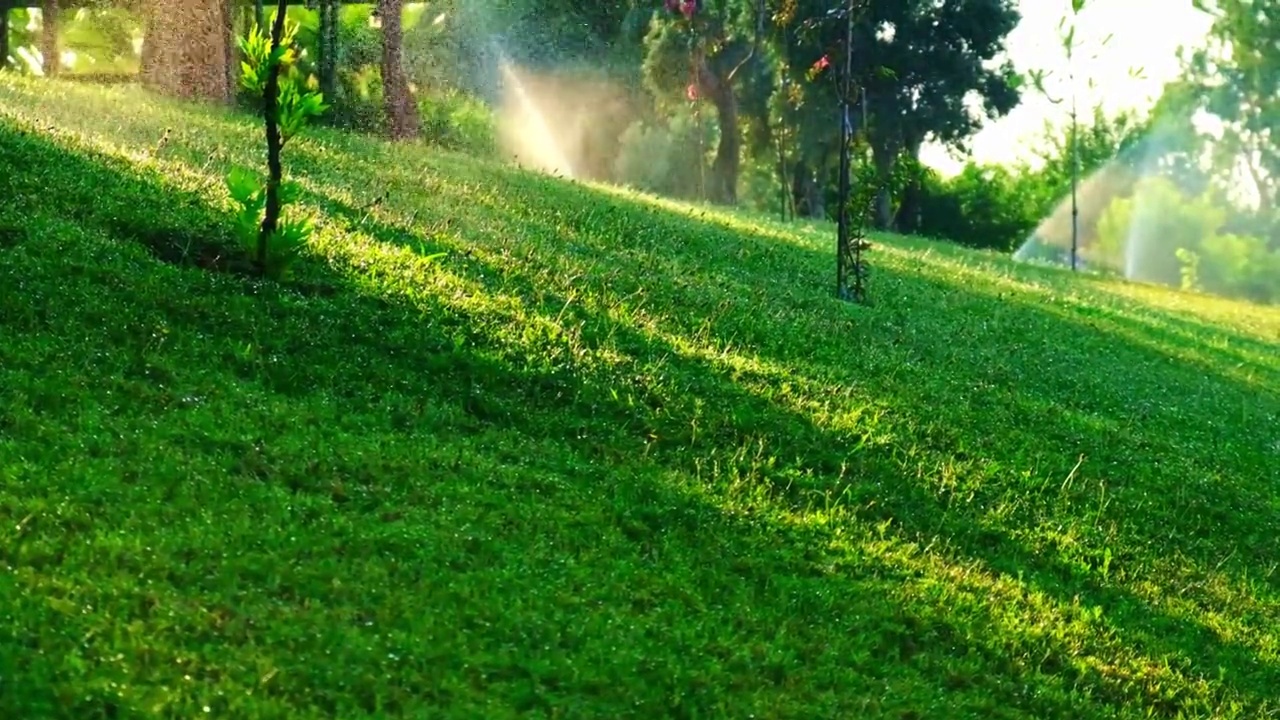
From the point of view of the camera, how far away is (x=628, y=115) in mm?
48938

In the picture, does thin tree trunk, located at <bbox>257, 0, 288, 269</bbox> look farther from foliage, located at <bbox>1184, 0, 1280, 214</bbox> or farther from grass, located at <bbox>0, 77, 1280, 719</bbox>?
foliage, located at <bbox>1184, 0, 1280, 214</bbox>

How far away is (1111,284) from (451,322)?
26.8 meters

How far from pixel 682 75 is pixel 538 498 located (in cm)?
3645

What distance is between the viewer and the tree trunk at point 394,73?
23062 millimetres

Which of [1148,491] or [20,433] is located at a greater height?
[20,433]

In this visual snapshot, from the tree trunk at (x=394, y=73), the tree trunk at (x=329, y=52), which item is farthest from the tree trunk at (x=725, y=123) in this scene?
the tree trunk at (x=394, y=73)

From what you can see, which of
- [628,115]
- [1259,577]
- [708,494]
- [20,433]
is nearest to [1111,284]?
[628,115]

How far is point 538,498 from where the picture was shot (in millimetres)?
6523

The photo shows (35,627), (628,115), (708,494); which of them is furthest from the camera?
(628,115)

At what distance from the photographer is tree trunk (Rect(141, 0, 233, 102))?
70.3 ft

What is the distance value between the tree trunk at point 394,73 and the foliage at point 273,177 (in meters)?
14.5

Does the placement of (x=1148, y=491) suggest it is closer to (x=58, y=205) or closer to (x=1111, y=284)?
(x=58, y=205)

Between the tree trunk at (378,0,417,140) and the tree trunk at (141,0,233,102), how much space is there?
9.07ft

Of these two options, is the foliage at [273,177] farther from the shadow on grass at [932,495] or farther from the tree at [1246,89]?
the tree at [1246,89]
